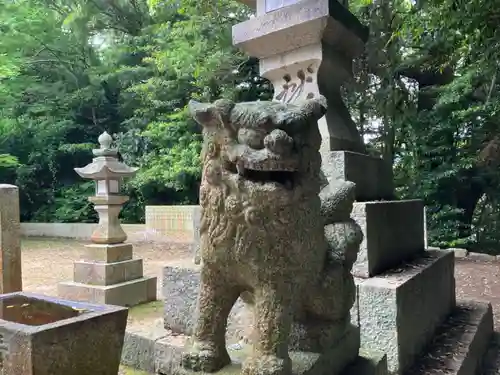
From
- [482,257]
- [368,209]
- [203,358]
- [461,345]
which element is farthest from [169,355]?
[482,257]

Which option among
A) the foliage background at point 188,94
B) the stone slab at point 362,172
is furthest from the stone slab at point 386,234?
the foliage background at point 188,94

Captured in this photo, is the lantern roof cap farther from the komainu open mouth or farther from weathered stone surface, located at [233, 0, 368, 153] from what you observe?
the komainu open mouth

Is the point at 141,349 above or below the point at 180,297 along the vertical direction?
below

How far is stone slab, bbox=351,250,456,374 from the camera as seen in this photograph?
6.97ft

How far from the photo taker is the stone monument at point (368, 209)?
218cm

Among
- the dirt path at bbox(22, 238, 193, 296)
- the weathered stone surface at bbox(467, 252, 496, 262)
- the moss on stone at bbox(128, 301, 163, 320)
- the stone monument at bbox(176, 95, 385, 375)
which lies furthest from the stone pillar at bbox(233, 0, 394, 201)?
the weathered stone surface at bbox(467, 252, 496, 262)

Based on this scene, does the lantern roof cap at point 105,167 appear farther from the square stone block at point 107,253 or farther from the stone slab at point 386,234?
the stone slab at point 386,234

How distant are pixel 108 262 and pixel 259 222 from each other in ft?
12.4

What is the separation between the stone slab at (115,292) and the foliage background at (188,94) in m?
→ 4.04

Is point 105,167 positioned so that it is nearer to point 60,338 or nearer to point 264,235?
point 60,338

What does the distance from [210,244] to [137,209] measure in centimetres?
1143

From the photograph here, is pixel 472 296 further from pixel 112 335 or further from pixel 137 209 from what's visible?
pixel 137 209

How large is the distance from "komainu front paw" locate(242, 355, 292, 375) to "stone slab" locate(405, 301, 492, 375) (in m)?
1.13

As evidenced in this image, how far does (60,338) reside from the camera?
6.18 ft
